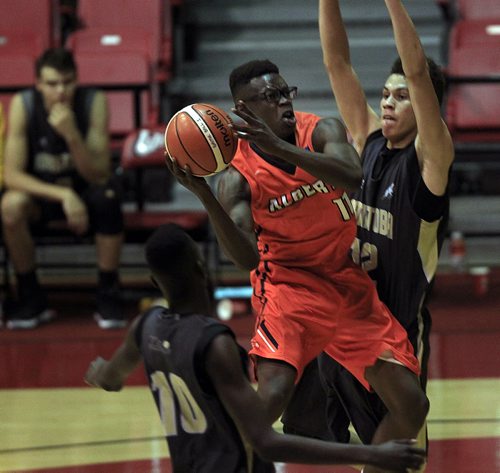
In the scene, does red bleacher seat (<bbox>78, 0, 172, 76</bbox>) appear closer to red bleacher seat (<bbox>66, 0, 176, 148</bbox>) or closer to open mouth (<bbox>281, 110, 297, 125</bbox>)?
red bleacher seat (<bbox>66, 0, 176, 148</bbox>)

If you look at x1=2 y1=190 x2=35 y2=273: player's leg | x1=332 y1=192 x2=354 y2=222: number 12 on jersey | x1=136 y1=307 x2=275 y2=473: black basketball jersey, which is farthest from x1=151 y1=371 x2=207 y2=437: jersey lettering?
x1=2 y1=190 x2=35 y2=273: player's leg

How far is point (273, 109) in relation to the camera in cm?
392

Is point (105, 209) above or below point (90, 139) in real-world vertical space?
below

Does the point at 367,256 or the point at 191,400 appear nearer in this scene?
the point at 191,400

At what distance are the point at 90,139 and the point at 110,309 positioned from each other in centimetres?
111

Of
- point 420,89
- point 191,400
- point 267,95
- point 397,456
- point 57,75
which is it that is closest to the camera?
point 397,456

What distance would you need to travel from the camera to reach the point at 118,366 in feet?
10.6

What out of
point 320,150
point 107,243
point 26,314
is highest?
point 320,150

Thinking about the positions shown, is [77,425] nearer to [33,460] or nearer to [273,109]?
[33,460]

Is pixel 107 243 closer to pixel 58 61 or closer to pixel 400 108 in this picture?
pixel 58 61

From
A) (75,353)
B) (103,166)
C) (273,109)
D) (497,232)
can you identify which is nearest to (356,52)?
(497,232)

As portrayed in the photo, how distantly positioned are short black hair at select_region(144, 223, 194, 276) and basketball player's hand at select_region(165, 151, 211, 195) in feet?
1.63

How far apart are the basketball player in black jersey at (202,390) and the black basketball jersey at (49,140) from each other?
15.1 ft

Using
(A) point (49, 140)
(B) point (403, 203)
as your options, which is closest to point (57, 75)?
(A) point (49, 140)
